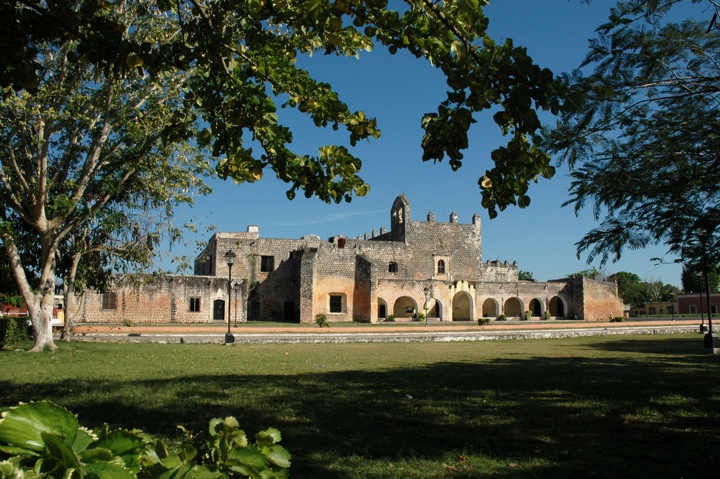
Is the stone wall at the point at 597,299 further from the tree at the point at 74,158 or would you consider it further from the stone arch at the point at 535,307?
the tree at the point at 74,158

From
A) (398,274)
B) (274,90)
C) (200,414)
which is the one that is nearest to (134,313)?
(398,274)

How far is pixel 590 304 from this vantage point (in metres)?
45.6

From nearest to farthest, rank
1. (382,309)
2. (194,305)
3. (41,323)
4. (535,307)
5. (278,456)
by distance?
1. (278,456)
2. (41,323)
3. (194,305)
4. (382,309)
5. (535,307)

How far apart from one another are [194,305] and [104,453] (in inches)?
1424

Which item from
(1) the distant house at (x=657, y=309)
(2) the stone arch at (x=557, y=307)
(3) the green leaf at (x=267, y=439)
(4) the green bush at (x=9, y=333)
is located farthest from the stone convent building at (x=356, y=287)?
(3) the green leaf at (x=267, y=439)

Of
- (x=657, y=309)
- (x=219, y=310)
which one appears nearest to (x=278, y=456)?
(x=219, y=310)

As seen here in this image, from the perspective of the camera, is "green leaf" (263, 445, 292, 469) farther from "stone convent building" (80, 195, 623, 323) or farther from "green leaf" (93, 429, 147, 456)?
"stone convent building" (80, 195, 623, 323)

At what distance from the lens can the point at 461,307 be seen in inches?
1783

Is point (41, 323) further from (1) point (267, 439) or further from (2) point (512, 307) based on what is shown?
(2) point (512, 307)

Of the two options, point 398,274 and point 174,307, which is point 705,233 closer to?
point 174,307

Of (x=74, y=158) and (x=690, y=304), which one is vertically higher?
(x=74, y=158)

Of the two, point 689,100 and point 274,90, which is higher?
point 689,100

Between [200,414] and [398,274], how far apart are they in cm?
4030

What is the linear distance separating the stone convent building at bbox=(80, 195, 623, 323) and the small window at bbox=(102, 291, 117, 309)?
5 cm
